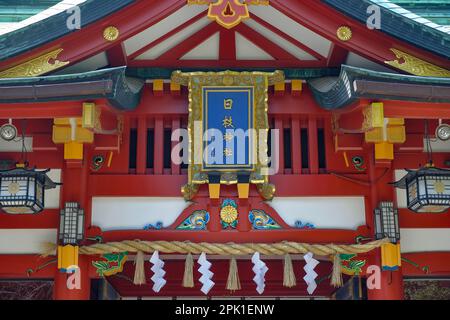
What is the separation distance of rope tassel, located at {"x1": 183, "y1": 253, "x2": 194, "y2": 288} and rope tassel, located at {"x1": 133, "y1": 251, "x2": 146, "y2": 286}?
1.71 feet

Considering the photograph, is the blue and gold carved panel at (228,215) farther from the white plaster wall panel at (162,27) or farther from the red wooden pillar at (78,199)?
the white plaster wall panel at (162,27)

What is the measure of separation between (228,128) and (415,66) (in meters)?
2.44

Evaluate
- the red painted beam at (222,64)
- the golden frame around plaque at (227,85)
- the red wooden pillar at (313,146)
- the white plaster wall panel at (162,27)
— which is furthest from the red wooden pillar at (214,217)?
the white plaster wall panel at (162,27)

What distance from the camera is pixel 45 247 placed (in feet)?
32.0

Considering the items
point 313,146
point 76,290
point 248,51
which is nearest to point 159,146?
point 248,51

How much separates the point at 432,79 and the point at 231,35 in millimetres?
2718

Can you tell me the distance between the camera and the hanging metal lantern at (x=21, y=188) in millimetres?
9109

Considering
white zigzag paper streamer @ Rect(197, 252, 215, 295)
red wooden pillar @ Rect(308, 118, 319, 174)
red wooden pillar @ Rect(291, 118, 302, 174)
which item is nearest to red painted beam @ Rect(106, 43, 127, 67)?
red wooden pillar @ Rect(291, 118, 302, 174)

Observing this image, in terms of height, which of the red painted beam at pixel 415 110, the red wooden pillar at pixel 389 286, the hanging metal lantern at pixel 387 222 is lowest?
the red wooden pillar at pixel 389 286

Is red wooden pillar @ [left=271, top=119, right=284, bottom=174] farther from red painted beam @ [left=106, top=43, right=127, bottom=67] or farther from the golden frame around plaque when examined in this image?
red painted beam @ [left=106, top=43, right=127, bottom=67]

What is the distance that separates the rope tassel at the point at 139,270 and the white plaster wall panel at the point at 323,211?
5.83 ft

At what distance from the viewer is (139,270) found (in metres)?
9.47

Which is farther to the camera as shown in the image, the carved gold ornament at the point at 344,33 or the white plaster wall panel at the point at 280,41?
the white plaster wall panel at the point at 280,41

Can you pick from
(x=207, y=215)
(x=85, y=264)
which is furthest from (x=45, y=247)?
(x=207, y=215)
